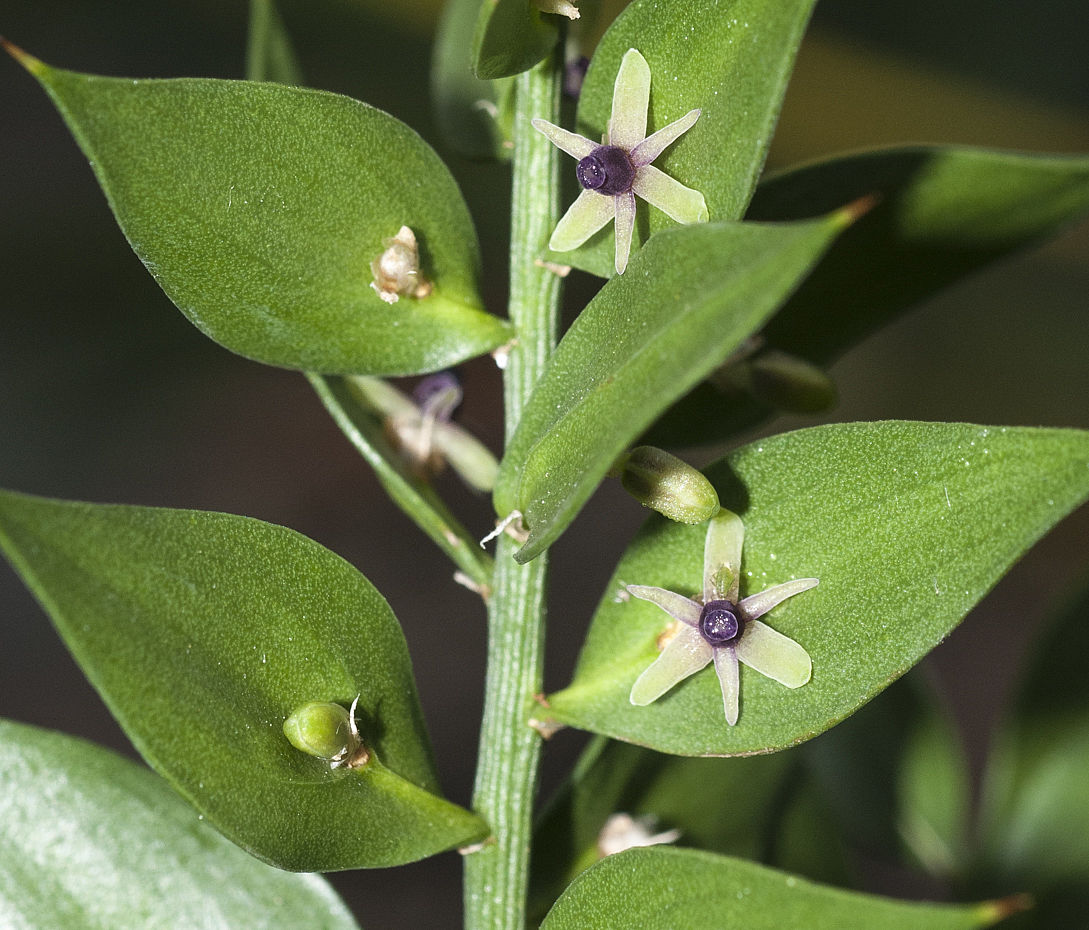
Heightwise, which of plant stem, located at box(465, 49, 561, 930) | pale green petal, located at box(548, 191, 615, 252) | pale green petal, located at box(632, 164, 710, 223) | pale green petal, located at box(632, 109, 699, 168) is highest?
pale green petal, located at box(632, 109, 699, 168)

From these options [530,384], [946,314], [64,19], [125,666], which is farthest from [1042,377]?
[125,666]

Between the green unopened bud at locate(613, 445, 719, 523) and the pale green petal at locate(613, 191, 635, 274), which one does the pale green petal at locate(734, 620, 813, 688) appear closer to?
the green unopened bud at locate(613, 445, 719, 523)

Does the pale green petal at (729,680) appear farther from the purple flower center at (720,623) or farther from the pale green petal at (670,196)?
the pale green petal at (670,196)

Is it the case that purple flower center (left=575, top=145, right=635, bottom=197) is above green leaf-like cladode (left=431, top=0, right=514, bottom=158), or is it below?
above

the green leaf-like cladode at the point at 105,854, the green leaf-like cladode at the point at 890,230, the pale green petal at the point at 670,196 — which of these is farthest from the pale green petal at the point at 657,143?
the green leaf-like cladode at the point at 105,854

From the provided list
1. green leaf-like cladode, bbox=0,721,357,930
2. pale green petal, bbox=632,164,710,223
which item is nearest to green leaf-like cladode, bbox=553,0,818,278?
pale green petal, bbox=632,164,710,223

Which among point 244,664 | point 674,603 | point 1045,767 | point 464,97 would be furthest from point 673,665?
point 1045,767

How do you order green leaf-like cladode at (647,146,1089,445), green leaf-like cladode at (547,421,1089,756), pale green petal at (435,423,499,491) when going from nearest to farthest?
green leaf-like cladode at (547,421,1089,756), green leaf-like cladode at (647,146,1089,445), pale green petal at (435,423,499,491)
